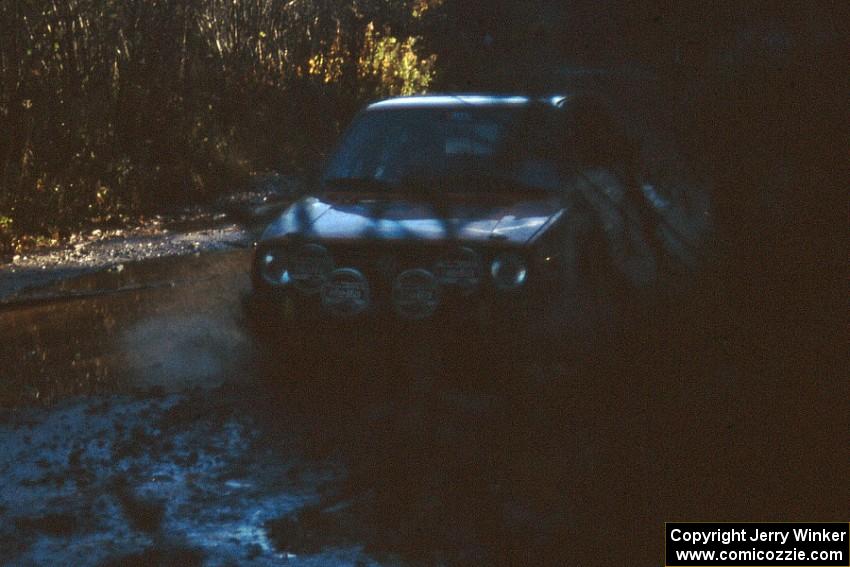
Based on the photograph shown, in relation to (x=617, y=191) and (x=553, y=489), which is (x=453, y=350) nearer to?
(x=553, y=489)

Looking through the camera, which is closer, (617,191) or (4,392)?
(4,392)

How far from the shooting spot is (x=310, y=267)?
696cm

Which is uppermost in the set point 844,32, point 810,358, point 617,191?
point 844,32

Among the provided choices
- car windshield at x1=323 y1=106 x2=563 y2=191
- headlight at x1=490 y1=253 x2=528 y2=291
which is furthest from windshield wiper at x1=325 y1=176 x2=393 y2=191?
headlight at x1=490 y1=253 x2=528 y2=291

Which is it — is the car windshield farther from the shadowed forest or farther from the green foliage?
the green foliage

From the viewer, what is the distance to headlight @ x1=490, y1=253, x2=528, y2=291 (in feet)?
21.9

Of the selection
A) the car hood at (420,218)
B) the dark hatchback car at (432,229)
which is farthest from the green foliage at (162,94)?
the car hood at (420,218)

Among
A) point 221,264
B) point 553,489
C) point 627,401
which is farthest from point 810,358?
point 221,264

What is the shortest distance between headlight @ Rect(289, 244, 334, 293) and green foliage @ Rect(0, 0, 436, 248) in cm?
634

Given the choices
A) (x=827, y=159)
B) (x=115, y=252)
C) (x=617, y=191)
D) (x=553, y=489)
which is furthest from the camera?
(x=827, y=159)

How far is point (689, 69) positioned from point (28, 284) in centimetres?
1740

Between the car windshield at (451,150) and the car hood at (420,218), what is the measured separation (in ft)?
0.69

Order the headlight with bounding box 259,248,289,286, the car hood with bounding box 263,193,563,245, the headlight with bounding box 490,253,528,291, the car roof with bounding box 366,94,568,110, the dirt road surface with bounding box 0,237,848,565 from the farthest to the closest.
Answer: the car roof with bounding box 366,94,568,110, the headlight with bounding box 259,248,289,286, the car hood with bounding box 263,193,563,245, the headlight with bounding box 490,253,528,291, the dirt road surface with bounding box 0,237,848,565

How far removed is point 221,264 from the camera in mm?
11445
